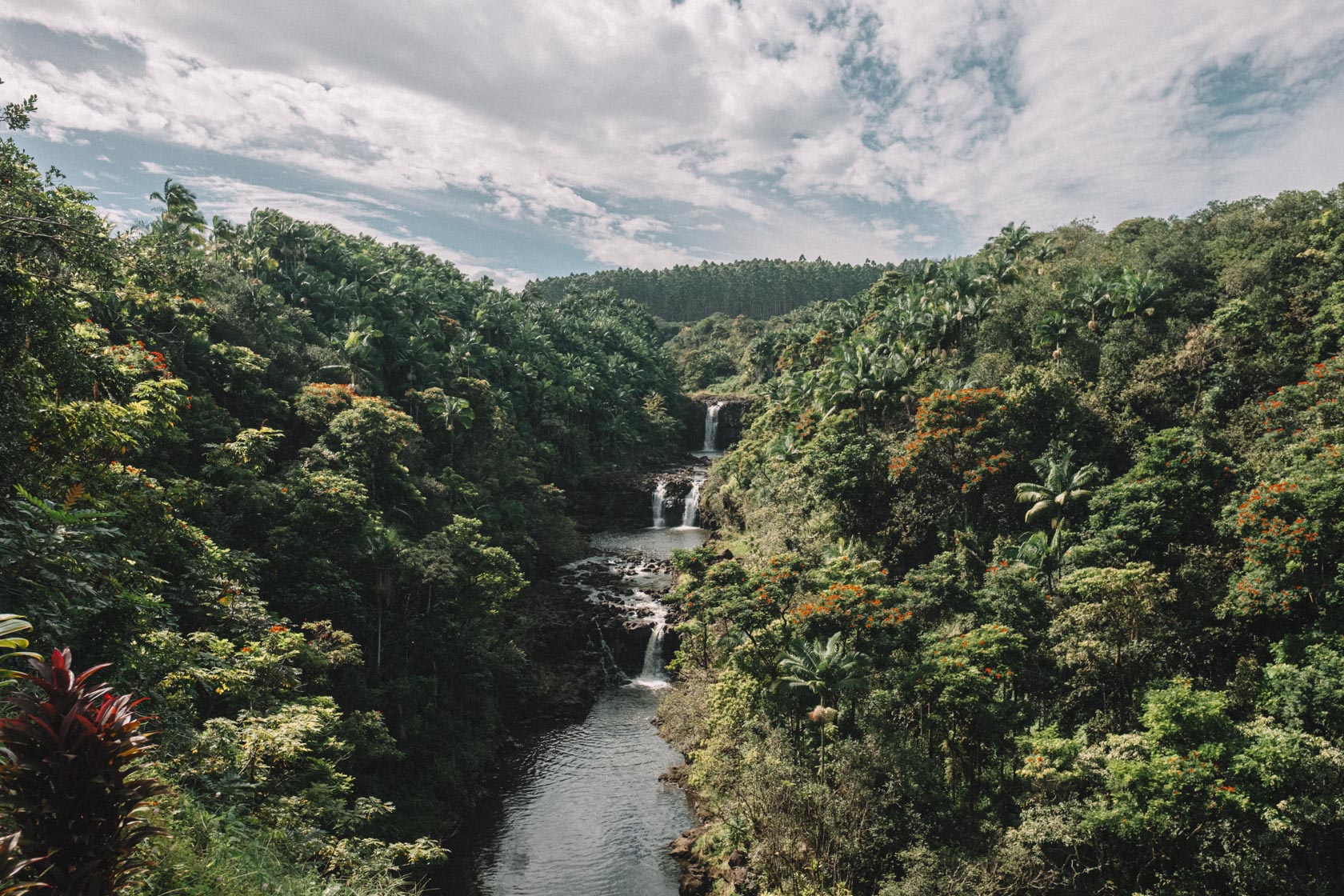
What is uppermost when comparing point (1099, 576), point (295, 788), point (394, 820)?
point (1099, 576)

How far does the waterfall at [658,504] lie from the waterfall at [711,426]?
2416 cm

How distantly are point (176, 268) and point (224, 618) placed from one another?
8.66m

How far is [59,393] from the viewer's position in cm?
879

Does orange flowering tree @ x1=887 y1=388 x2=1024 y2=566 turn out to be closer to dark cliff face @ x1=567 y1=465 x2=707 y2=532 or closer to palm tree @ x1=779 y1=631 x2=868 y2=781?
palm tree @ x1=779 y1=631 x2=868 y2=781

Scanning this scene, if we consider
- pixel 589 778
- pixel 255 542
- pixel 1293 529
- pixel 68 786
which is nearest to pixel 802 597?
pixel 589 778

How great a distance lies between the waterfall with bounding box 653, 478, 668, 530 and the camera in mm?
53031

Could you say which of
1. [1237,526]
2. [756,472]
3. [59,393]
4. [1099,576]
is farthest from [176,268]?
[756,472]

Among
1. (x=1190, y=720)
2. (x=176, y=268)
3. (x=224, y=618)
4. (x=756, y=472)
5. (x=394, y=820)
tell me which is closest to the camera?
(x=176, y=268)

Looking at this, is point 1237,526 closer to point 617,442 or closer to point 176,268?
point 176,268

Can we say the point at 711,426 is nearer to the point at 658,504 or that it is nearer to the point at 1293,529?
the point at 658,504

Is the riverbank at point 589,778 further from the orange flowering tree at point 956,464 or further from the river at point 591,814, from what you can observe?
the orange flowering tree at point 956,464

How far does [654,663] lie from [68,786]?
27354mm

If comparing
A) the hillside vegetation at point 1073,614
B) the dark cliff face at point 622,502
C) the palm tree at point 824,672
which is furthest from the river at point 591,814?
the dark cliff face at point 622,502

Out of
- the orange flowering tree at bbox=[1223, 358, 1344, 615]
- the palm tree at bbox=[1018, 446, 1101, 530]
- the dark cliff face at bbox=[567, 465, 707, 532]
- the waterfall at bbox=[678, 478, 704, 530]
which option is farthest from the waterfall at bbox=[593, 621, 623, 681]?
the orange flowering tree at bbox=[1223, 358, 1344, 615]
